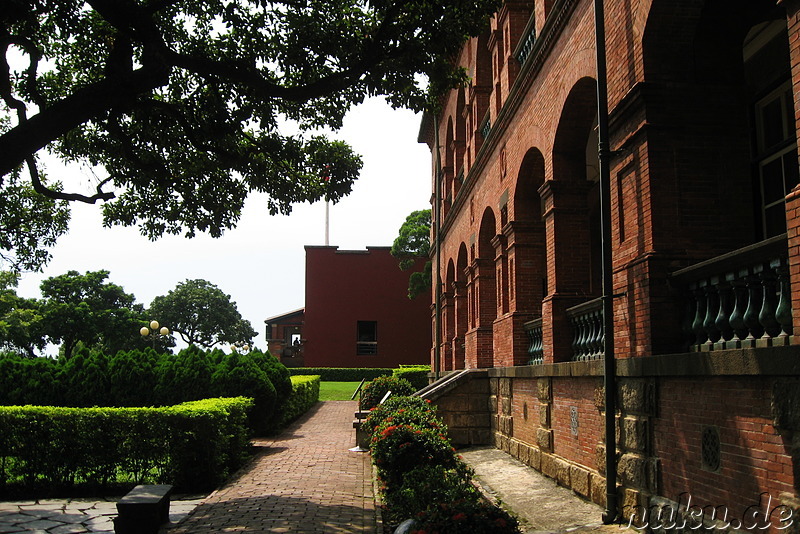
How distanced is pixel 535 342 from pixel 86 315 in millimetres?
58730

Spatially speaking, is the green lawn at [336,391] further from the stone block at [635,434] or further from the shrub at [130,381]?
the stone block at [635,434]

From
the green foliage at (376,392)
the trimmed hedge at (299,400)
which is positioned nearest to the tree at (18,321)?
the trimmed hedge at (299,400)

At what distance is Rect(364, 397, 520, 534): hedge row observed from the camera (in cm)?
451

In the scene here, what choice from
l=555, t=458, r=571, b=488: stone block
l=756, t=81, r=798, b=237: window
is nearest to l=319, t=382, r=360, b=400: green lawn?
l=555, t=458, r=571, b=488: stone block

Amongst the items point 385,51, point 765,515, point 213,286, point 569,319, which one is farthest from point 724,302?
point 213,286

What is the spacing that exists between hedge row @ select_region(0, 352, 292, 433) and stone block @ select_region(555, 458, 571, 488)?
675 centimetres

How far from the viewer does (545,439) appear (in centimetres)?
989

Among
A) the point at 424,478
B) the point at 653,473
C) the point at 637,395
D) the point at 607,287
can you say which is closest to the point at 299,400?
the point at 424,478

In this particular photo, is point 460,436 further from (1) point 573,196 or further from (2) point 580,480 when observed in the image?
(1) point 573,196

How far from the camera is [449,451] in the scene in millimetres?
8852

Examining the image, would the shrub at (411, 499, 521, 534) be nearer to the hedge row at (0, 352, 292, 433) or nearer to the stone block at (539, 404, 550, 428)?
the stone block at (539, 404, 550, 428)

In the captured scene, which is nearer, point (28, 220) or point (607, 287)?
point (607, 287)

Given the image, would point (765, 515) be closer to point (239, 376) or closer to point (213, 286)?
point (239, 376)

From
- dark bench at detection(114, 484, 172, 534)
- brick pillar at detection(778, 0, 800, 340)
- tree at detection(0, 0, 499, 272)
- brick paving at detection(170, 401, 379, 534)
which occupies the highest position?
tree at detection(0, 0, 499, 272)
